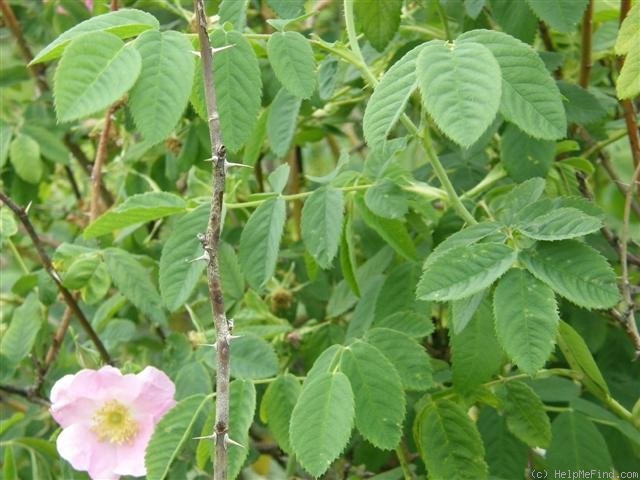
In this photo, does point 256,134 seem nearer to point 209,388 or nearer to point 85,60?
point 209,388

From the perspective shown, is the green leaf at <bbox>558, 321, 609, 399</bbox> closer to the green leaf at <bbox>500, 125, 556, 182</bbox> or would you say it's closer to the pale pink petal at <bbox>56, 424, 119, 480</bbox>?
the green leaf at <bbox>500, 125, 556, 182</bbox>

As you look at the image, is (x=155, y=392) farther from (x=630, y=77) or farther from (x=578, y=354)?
(x=630, y=77)

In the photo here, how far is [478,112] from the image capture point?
38.6 inches

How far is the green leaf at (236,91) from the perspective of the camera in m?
1.21

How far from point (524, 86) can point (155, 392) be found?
704 mm

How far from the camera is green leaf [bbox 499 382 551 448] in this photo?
140 centimetres

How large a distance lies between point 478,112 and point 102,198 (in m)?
1.47

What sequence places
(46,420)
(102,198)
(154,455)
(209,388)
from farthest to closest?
1. (102,198)
2. (46,420)
3. (209,388)
4. (154,455)

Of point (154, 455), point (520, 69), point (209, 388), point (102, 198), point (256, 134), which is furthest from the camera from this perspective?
point (102, 198)

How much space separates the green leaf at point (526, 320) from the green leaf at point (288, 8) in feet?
1.74

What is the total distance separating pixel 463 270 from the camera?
3.74 feet

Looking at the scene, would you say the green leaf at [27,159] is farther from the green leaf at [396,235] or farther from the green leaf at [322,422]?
the green leaf at [322,422]

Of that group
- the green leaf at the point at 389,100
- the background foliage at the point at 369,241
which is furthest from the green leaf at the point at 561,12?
the green leaf at the point at 389,100

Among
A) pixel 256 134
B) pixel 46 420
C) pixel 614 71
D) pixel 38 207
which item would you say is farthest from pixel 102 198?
pixel 614 71
